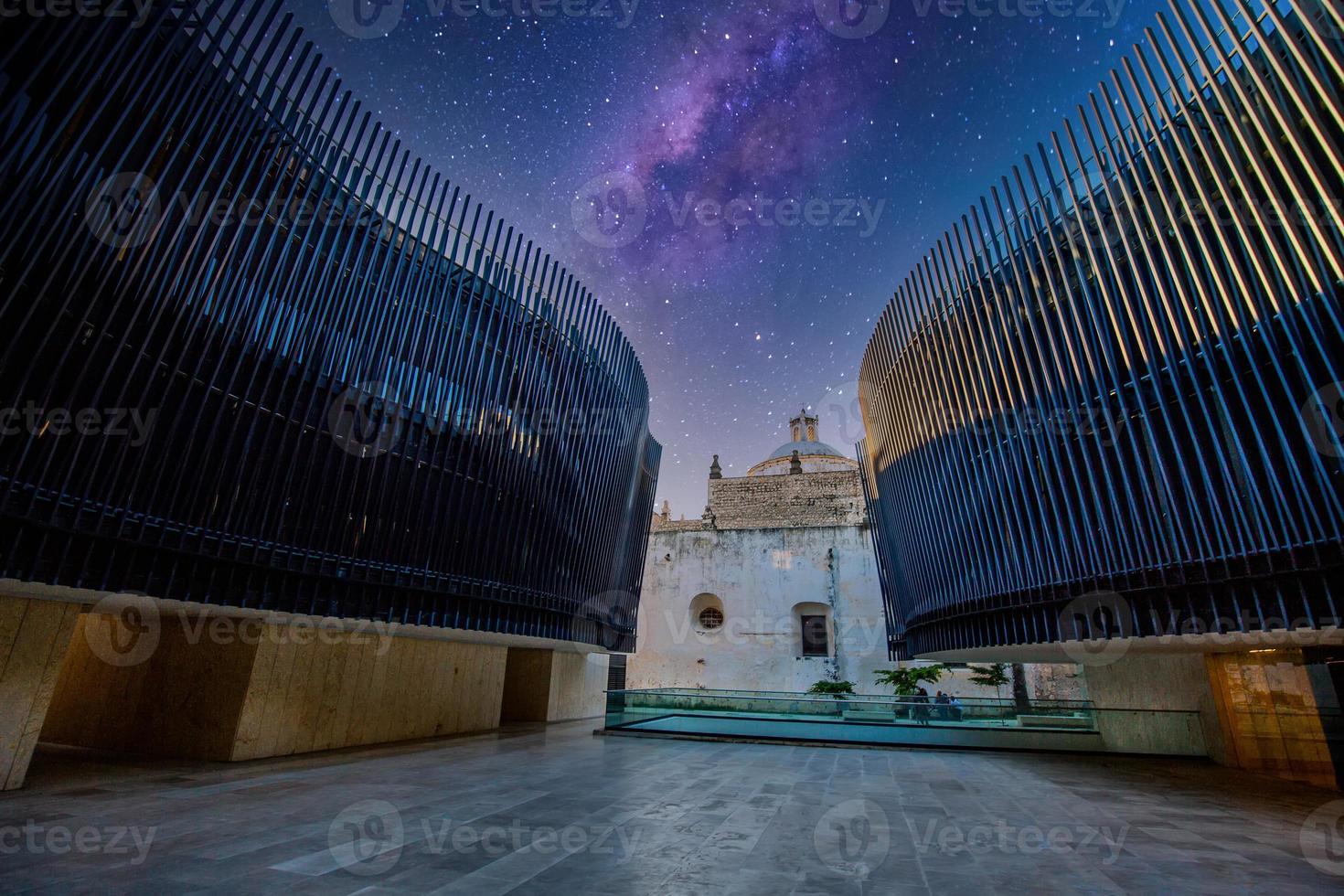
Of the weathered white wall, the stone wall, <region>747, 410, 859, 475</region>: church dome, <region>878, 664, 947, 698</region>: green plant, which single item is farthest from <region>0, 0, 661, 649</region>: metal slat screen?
<region>747, 410, 859, 475</region>: church dome

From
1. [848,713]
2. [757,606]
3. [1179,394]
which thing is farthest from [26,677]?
[757,606]

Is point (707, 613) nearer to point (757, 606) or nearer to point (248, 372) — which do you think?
point (757, 606)

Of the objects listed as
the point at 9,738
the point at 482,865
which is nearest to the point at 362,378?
the point at 9,738

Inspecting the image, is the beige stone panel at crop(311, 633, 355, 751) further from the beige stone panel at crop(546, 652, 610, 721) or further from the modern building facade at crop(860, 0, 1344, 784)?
the modern building facade at crop(860, 0, 1344, 784)

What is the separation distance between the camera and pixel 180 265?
288 inches

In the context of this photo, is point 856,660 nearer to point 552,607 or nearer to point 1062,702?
point 1062,702

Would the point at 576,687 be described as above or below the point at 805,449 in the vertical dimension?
below

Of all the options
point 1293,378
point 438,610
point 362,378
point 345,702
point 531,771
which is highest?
point 362,378

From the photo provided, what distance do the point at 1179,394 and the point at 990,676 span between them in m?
24.4

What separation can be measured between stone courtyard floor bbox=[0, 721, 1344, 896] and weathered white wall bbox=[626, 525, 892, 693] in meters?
21.7

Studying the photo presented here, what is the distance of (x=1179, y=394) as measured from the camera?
755cm

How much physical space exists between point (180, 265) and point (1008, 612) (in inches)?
508

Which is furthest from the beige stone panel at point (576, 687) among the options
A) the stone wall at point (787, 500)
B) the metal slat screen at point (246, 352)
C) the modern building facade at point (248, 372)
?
the stone wall at point (787, 500)

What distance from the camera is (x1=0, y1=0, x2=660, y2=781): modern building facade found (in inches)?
241
